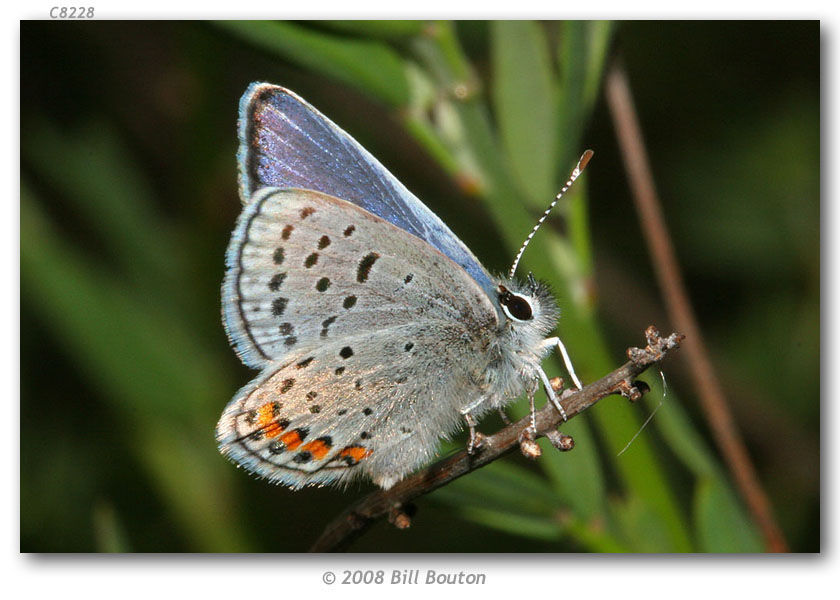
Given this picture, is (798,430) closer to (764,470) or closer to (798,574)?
(764,470)

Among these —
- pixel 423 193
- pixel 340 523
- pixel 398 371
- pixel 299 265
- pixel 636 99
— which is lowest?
pixel 340 523

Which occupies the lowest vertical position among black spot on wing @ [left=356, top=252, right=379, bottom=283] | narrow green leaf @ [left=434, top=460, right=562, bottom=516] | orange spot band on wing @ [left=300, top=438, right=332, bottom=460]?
narrow green leaf @ [left=434, top=460, right=562, bottom=516]

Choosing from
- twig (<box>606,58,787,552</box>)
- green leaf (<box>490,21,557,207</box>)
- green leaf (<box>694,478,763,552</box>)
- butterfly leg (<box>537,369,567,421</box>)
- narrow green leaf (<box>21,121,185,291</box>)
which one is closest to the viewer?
butterfly leg (<box>537,369,567,421</box>)

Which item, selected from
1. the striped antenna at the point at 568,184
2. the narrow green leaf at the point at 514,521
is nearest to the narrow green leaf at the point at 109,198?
the striped antenna at the point at 568,184

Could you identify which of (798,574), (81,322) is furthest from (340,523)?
(81,322)

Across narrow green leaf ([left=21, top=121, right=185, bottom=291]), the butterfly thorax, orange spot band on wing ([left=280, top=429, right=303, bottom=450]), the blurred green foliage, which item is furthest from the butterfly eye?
narrow green leaf ([left=21, top=121, right=185, bottom=291])

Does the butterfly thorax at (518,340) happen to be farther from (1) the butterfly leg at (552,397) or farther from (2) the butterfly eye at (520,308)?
(1) the butterfly leg at (552,397)

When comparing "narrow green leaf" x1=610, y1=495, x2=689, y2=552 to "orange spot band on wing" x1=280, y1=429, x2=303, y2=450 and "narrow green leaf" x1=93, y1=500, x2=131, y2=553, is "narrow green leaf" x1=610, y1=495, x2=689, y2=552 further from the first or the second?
"narrow green leaf" x1=93, y1=500, x2=131, y2=553

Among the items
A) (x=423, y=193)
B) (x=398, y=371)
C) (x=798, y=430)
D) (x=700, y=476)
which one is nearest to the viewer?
(x=398, y=371)
